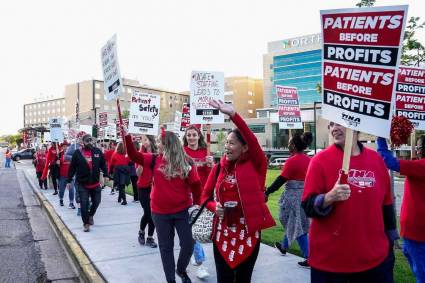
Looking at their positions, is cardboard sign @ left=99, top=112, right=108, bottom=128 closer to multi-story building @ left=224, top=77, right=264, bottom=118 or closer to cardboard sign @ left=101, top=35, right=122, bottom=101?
cardboard sign @ left=101, top=35, right=122, bottom=101

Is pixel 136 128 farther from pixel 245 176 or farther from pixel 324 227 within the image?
pixel 324 227

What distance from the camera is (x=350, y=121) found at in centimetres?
271

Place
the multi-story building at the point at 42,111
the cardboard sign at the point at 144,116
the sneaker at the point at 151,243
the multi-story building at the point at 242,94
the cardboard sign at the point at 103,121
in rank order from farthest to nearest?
the multi-story building at the point at 42,111 < the multi-story building at the point at 242,94 < the cardboard sign at the point at 103,121 < the cardboard sign at the point at 144,116 < the sneaker at the point at 151,243

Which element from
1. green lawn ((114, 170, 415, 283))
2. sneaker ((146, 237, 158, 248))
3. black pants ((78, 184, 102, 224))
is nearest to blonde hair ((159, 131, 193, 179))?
sneaker ((146, 237, 158, 248))

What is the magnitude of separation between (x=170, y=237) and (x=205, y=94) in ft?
13.0

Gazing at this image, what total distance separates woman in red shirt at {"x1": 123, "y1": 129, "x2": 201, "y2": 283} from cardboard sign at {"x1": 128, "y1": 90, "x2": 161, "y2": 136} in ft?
10.5

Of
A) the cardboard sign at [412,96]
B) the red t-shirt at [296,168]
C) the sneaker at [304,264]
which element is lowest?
the sneaker at [304,264]

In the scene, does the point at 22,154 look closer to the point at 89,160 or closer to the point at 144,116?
the point at 89,160

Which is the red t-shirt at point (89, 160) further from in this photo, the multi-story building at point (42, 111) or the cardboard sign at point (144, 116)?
the multi-story building at point (42, 111)

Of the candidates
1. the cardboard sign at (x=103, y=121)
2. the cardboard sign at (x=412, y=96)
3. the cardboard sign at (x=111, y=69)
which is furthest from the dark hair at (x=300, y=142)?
the cardboard sign at (x=103, y=121)

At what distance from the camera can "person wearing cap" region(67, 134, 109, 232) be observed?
8602mm

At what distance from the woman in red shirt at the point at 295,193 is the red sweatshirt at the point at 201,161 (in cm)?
89

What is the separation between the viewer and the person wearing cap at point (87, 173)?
339 inches

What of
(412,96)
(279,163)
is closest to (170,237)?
(412,96)
